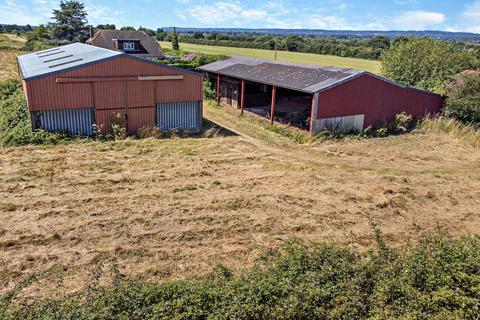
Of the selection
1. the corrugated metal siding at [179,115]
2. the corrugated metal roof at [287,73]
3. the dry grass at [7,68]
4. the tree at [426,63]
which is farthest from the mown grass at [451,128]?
the dry grass at [7,68]

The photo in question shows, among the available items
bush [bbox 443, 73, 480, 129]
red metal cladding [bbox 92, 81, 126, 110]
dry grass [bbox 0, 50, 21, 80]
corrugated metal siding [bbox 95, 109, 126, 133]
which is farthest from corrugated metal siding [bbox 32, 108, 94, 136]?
dry grass [bbox 0, 50, 21, 80]

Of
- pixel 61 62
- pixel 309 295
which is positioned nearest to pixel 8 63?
pixel 61 62

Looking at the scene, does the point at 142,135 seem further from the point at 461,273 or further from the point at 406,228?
the point at 461,273

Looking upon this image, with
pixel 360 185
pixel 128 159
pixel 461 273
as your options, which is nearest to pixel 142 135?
pixel 128 159

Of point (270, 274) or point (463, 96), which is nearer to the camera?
point (270, 274)

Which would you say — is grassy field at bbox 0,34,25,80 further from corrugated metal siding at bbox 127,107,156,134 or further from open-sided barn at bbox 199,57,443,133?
open-sided barn at bbox 199,57,443,133

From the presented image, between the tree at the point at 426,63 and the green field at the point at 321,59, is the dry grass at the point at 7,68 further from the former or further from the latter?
the tree at the point at 426,63
